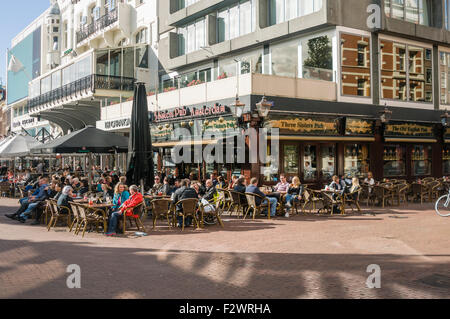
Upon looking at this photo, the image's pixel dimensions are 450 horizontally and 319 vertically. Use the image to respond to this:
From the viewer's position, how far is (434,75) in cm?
2341

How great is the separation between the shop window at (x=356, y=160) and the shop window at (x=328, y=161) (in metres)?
0.71

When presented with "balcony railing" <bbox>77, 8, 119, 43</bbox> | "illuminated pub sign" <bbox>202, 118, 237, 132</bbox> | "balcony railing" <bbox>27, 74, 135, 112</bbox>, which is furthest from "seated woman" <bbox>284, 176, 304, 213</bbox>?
"balcony railing" <bbox>77, 8, 119, 43</bbox>

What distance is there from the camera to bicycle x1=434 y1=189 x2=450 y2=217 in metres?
12.7

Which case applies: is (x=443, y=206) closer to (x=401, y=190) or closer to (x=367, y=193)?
(x=401, y=190)

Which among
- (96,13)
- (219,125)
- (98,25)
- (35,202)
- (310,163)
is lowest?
(35,202)

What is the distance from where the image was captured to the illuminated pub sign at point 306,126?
17244 mm

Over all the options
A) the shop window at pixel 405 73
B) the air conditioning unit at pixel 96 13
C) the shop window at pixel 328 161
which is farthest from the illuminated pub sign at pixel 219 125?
the air conditioning unit at pixel 96 13

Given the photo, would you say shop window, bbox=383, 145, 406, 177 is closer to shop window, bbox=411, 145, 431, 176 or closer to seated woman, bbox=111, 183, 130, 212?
shop window, bbox=411, 145, 431, 176

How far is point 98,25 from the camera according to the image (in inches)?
1293

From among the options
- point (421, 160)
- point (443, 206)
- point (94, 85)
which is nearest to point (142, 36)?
point (94, 85)

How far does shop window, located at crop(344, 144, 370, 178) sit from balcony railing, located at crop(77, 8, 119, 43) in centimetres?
1960

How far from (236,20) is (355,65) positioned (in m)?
6.82

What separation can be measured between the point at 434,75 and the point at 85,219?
20.8 metres
